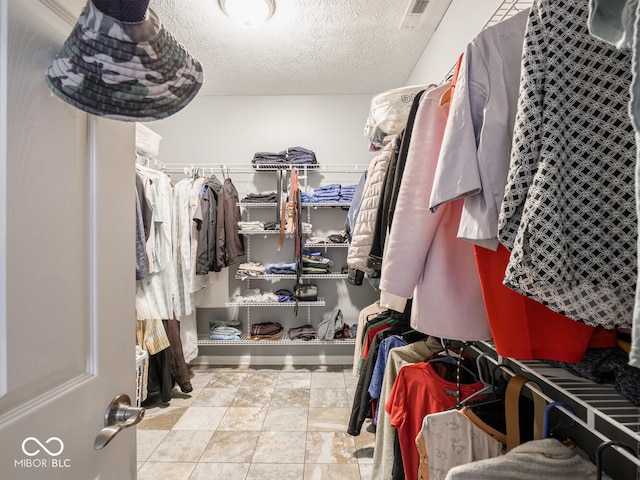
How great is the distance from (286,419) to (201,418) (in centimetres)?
61

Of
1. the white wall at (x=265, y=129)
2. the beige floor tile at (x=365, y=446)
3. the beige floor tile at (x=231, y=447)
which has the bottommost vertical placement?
the beige floor tile at (x=231, y=447)

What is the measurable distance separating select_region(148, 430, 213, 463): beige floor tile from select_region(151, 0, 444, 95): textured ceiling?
2.74 m

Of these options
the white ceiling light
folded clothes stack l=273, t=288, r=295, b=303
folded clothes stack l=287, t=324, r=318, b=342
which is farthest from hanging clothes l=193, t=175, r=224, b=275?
the white ceiling light

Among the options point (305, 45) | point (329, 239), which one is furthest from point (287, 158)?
point (305, 45)

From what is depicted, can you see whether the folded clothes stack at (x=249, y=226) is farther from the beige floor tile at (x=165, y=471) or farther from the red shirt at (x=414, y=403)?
the red shirt at (x=414, y=403)

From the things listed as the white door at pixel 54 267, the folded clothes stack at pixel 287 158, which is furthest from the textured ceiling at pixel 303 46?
the white door at pixel 54 267

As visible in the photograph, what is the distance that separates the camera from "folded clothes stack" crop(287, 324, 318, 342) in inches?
125

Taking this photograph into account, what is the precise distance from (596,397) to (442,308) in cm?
37

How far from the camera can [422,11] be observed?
6.98ft

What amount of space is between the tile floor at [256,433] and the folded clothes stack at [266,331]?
361 millimetres

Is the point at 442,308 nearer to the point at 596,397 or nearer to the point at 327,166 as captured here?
the point at 596,397

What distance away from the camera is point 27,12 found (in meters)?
0.54

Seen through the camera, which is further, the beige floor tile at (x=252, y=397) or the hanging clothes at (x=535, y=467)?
the beige floor tile at (x=252, y=397)

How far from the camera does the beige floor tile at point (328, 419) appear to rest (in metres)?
2.21
